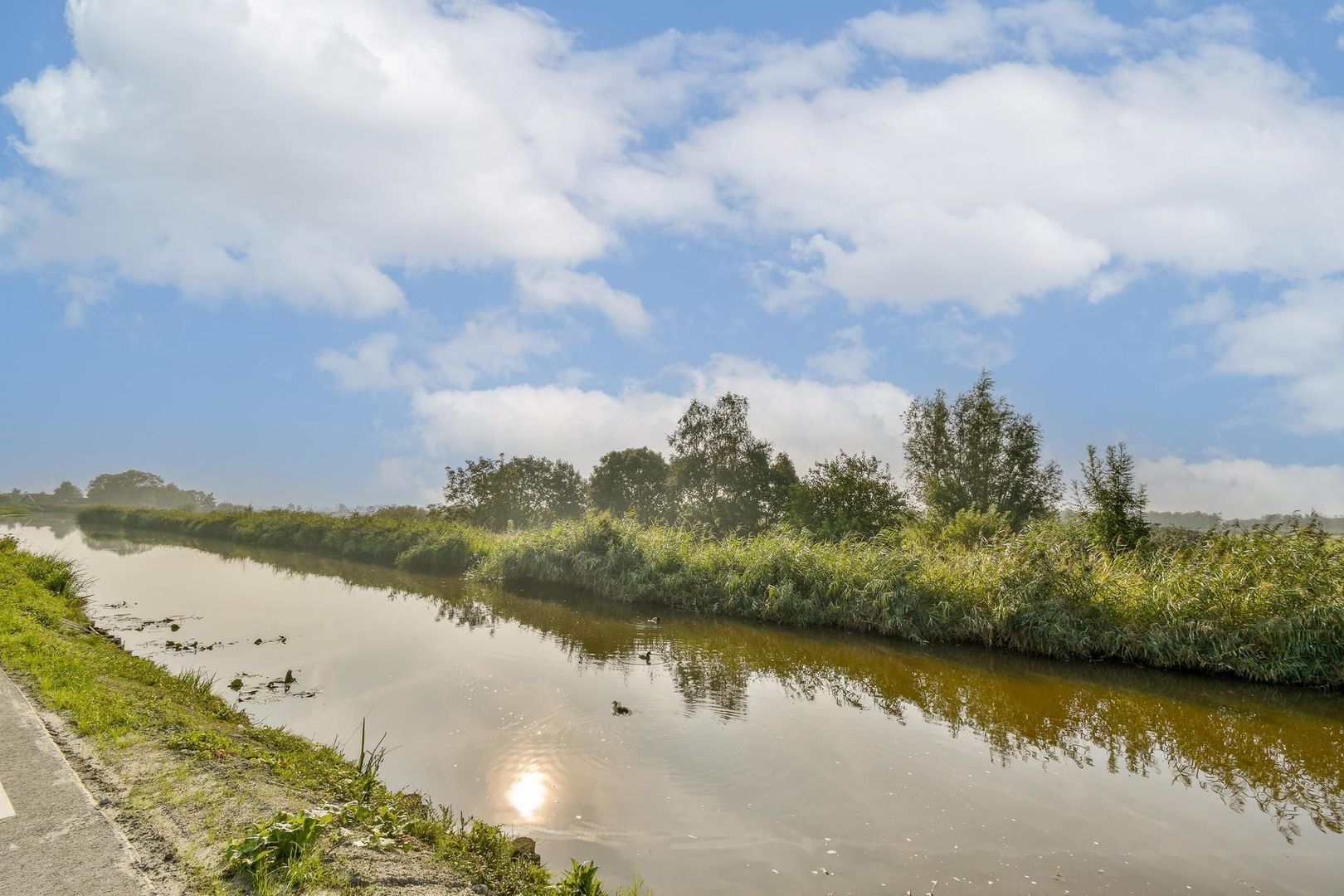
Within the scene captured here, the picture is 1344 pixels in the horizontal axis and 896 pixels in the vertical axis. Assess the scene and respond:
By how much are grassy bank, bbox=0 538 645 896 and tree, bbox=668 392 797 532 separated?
32.8 metres

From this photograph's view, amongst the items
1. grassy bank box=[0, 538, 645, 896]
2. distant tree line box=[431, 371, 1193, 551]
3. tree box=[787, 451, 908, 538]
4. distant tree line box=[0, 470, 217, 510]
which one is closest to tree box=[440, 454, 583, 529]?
distant tree line box=[431, 371, 1193, 551]

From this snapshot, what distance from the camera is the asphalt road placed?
12.5 feet

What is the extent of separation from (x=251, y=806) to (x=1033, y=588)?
15292 millimetres

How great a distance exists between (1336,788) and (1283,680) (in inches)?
211

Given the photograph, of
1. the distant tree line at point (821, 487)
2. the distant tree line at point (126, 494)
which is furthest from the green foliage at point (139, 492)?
the distant tree line at point (821, 487)

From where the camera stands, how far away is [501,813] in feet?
21.5

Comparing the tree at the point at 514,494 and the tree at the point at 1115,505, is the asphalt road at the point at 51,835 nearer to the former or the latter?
the tree at the point at 1115,505

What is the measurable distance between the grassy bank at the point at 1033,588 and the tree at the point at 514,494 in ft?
67.6

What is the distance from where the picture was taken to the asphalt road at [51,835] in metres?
3.81

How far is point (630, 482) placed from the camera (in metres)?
46.5

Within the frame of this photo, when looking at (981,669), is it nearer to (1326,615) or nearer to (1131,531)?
(1326,615)

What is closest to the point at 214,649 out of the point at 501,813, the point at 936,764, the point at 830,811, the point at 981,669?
the point at 501,813

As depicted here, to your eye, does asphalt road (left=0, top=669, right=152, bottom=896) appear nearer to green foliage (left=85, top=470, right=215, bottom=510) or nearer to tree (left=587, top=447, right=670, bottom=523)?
tree (left=587, top=447, right=670, bottom=523)

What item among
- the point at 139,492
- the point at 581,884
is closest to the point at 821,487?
the point at 581,884
